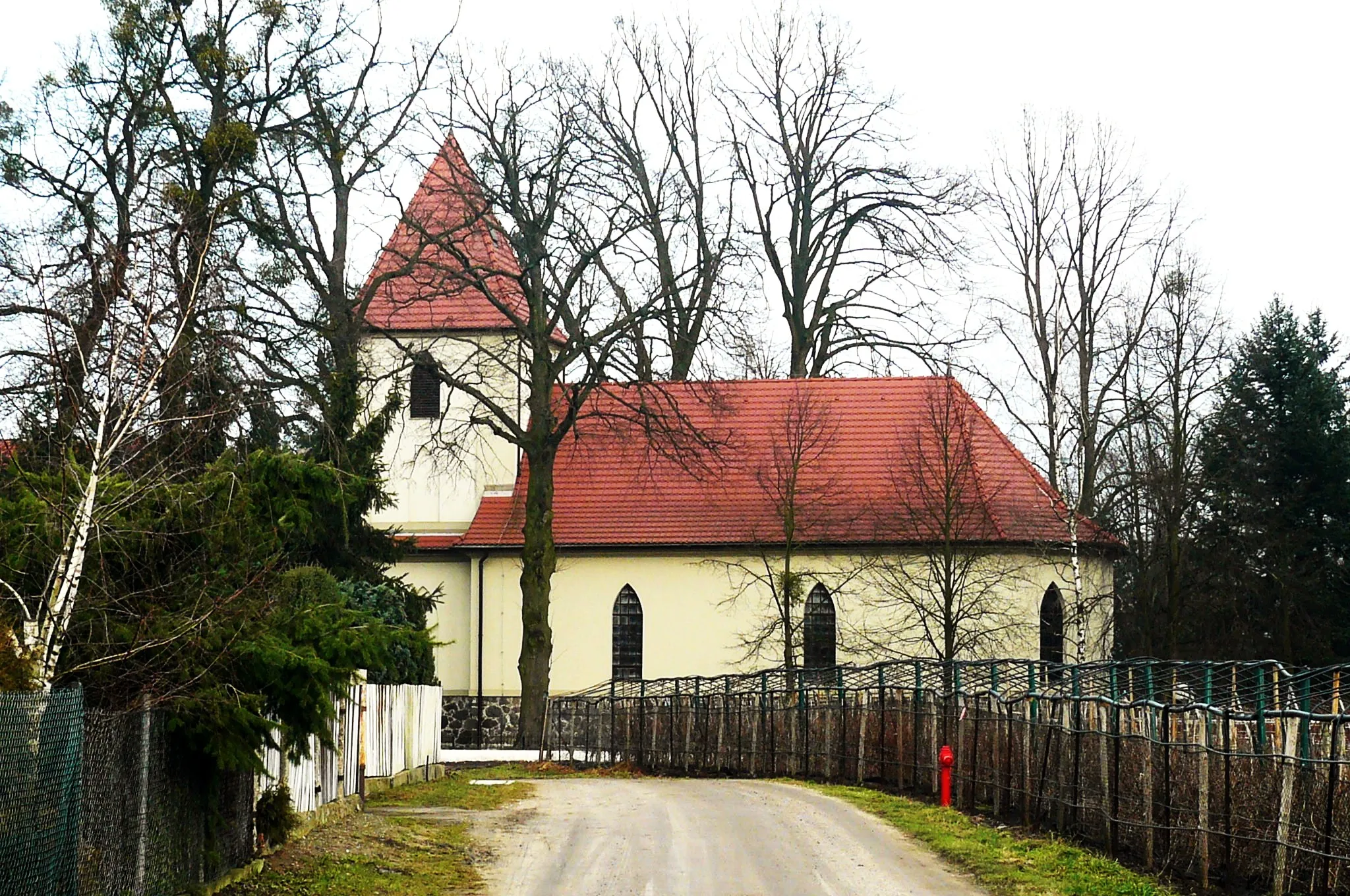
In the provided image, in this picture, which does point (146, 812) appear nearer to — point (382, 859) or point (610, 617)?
point (382, 859)

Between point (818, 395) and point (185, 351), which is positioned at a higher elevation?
point (818, 395)

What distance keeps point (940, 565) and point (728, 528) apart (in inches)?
233

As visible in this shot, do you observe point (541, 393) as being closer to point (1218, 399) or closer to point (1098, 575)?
point (1098, 575)

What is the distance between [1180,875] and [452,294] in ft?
85.8

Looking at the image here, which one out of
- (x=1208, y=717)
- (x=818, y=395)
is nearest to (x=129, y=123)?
(x=1208, y=717)

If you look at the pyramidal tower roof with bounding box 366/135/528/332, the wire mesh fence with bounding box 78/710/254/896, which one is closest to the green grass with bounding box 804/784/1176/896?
the wire mesh fence with bounding box 78/710/254/896

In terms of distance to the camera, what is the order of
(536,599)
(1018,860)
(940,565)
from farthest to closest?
(940,565) < (536,599) < (1018,860)

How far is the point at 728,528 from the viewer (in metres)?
42.5

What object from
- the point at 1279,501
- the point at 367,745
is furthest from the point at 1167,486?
the point at 367,745

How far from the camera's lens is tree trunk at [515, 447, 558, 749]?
38.8 m

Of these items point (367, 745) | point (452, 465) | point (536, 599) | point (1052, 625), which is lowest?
point (367, 745)

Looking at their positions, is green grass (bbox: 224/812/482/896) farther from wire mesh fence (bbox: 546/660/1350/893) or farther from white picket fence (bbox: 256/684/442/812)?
wire mesh fence (bbox: 546/660/1350/893)

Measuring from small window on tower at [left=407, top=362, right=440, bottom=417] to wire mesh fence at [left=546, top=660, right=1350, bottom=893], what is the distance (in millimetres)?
16110

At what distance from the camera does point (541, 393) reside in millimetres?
39719
